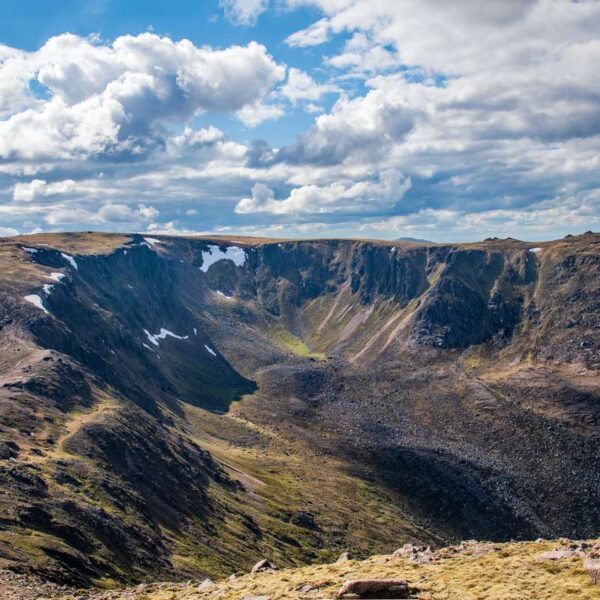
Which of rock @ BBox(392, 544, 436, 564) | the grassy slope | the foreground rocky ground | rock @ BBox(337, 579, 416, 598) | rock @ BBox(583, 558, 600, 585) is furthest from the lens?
rock @ BBox(392, 544, 436, 564)

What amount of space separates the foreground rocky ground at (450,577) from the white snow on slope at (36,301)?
146 metres

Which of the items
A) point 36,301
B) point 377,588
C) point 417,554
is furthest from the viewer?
point 36,301

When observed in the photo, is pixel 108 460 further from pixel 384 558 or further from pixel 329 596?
pixel 329 596

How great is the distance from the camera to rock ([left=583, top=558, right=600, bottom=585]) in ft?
104

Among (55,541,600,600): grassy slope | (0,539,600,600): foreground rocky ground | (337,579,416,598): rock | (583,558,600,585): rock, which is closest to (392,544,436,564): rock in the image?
(0,539,600,600): foreground rocky ground

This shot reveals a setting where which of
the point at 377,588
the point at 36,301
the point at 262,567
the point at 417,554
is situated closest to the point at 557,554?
the point at 417,554

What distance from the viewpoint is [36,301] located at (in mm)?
188750

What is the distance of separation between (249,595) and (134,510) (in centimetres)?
6620

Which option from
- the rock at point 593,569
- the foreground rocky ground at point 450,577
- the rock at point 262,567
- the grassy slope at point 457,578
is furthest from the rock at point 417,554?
the rock at point 593,569

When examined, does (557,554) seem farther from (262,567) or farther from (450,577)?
(262,567)

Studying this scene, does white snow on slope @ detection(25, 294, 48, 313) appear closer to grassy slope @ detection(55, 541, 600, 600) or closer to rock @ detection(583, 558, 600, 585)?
grassy slope @ detection(55, 541, 600, 600)

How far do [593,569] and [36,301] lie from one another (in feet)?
603

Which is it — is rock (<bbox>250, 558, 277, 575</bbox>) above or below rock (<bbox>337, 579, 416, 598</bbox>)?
below

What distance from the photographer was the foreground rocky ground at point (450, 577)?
32.5 meters
